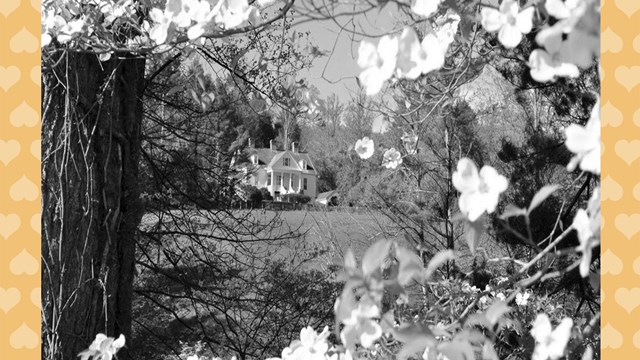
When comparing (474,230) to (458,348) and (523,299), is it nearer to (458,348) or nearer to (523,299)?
(458,348)

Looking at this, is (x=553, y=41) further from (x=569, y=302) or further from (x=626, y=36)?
(x=569, y=302)

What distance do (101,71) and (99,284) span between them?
0.69 metres

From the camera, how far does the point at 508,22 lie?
66cm

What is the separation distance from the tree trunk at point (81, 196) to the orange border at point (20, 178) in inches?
13.3

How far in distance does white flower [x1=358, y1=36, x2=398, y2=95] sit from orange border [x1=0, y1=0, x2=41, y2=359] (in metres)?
0.98

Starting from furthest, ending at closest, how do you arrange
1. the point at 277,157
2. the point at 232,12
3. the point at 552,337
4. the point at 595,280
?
the point at 277,157 < the point at 232,12 < the point at 595,280 < the point at 552,337

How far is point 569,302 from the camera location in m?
4.59

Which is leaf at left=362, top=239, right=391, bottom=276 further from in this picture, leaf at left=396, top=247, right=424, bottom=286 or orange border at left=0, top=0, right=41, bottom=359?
orange border at left=0, top=0, right=41, bottom=359

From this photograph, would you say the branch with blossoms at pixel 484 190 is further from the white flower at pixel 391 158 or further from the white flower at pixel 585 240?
the white flower at pixel 391 158

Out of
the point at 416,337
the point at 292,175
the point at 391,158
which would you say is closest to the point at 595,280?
the point at 416,337

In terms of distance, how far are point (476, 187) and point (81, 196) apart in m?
1.56

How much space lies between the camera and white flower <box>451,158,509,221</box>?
2.02 feet

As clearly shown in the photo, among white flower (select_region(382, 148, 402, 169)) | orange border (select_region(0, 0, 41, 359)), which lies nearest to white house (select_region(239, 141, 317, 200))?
white flower (select_region(382, 148, 402, 169))

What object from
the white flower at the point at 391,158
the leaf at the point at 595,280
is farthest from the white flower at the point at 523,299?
the leaf at the point at 595,280
